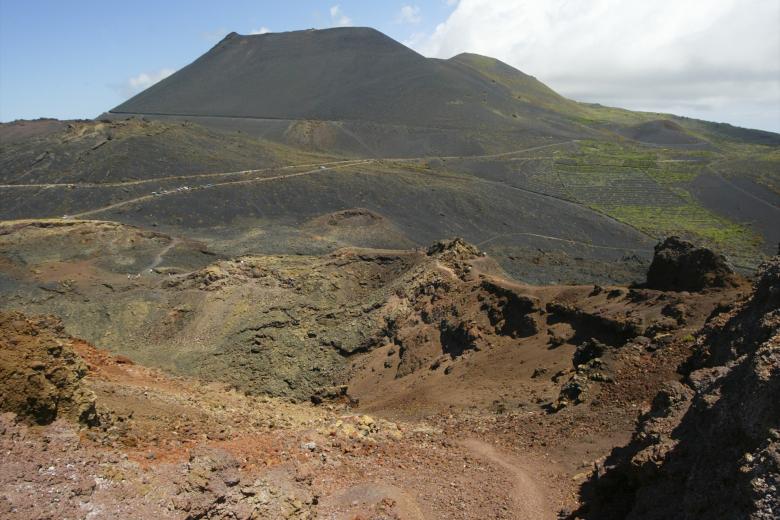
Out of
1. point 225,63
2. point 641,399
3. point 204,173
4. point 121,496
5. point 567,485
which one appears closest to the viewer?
point 121,496

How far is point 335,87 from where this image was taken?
75.1 metres

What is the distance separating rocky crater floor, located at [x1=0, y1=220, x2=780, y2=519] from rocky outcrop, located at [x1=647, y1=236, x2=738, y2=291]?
71 millimetres

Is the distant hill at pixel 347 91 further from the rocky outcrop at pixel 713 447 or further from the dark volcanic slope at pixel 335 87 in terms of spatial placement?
the rocky outcrop at pixel 713 447

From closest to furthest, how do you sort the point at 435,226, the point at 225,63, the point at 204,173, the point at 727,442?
1. the point at 727,442
2. the point at 435,226
3. the point at 204,173
4. the point at 225,63

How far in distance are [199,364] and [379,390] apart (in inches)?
219

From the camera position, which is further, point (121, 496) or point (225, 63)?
point (225, 63)

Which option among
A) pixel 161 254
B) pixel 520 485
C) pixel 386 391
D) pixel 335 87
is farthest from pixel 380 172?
pixel 520 485

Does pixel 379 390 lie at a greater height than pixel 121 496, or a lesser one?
lesser

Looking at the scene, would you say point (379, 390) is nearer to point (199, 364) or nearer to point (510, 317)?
point (510, 317)

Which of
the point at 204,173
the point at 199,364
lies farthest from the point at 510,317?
the point at 204,173

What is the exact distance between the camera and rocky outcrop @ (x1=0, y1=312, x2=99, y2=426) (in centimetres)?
858

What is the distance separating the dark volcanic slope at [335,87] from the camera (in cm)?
6956

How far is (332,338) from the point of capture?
20391 millimetres

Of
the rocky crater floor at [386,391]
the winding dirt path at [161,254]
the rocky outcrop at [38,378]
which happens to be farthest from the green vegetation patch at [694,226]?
the rocky outcrop at [38,378]
